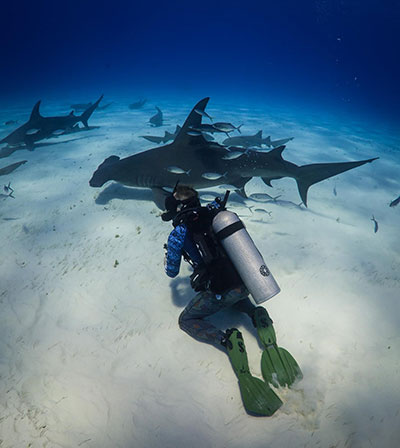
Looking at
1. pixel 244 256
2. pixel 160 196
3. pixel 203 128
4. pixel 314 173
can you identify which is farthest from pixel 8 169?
pixel 314 173

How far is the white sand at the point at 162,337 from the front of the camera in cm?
238

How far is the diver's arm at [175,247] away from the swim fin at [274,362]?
1306mm

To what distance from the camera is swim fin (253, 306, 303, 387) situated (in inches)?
105

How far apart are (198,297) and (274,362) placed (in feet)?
3.81

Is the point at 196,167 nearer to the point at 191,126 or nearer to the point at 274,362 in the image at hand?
the point at 191,126

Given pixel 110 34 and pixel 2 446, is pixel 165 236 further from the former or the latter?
pixel 110 34

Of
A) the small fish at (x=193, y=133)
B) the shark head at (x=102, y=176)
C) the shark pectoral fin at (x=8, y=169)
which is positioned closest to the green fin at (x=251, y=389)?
the small fish at (x=193, y=133)

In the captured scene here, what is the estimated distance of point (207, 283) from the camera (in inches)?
111

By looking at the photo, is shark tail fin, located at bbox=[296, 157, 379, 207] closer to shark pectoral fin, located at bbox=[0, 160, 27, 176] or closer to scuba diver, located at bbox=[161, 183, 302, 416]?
scuba diver, located at bbox=[161, 183, 302, 416]

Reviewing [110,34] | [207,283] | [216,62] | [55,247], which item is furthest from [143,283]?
[110,34]

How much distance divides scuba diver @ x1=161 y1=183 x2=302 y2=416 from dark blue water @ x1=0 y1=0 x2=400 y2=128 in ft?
382

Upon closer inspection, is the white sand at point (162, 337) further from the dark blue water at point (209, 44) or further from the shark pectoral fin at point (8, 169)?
the dark blue water at point (209, 44)

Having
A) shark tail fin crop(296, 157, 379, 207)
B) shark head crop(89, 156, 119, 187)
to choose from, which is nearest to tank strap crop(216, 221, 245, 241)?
shark tail fin crop(296, 157, 379, 207)

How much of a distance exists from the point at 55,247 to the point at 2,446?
3372mm
